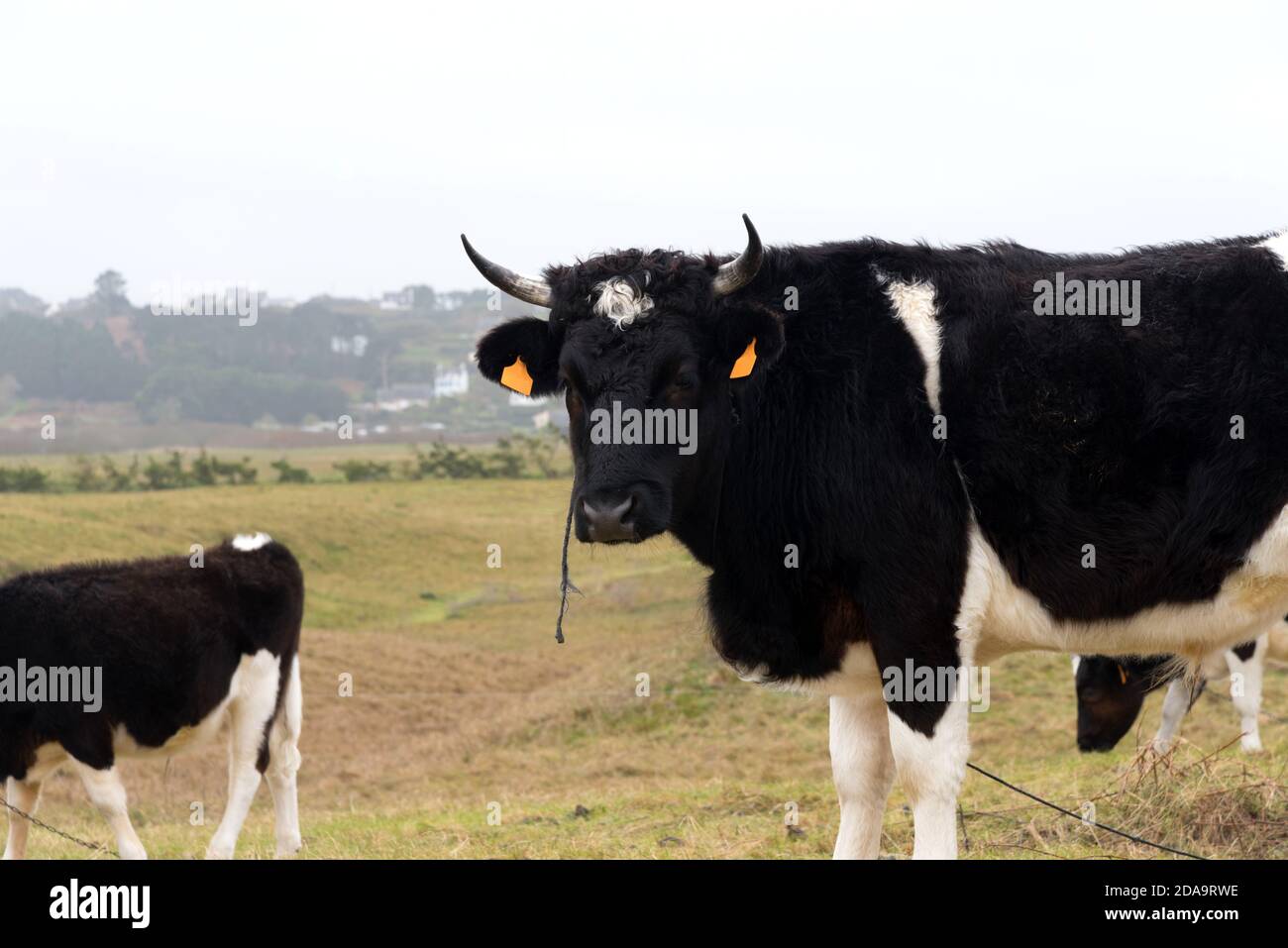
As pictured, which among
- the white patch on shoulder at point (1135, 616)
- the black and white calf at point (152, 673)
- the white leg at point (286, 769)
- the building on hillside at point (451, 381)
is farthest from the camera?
the building on hillside at point (451, 381)

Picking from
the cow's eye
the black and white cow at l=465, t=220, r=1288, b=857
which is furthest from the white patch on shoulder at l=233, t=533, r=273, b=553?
the cow's eye

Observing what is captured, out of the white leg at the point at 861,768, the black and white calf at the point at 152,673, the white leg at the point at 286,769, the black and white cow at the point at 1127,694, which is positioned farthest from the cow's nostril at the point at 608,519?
the black and white cow at the point at 1127,694

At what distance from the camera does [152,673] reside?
10.4 m

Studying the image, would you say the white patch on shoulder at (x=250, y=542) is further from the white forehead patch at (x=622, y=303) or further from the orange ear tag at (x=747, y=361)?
the orange ear tag at (x=747, y=361)

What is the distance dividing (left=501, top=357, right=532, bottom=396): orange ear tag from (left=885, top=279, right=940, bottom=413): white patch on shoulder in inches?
67.2

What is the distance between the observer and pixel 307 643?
23.9 metres

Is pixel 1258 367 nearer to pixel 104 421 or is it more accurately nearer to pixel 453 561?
pixel 453 561

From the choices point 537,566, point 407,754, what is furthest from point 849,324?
point 537,566

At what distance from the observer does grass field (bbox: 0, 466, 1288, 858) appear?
8508 millimetres

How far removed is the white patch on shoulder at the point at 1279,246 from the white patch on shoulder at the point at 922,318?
4.96 ft

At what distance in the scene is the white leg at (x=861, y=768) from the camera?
6430mm

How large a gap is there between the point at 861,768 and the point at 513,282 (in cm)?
276

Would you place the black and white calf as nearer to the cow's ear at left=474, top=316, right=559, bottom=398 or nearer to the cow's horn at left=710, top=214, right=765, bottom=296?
the cow's ear at left=474, top=316, right=559, bottom=398
